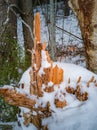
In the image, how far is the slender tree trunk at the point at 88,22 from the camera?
2908mm

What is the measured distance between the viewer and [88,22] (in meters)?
2.98

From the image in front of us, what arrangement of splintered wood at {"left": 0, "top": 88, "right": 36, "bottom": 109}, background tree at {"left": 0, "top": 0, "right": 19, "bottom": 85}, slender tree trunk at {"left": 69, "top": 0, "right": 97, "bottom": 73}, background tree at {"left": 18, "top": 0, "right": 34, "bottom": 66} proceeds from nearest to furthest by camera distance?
splintered wood at {"left": 0, "top": 88, "right": 36, "bottom": 109} → slender tree trunk at {"left": 69, "top": 0, "right": 97, "bottom": 73} → background tree at {"left": 0, "top": 0, "right": 19, "bottom": 85} → background tree at {"left": 18, "top": 0, "right": 34, "bottom": 66}

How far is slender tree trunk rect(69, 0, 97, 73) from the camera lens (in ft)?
9.54

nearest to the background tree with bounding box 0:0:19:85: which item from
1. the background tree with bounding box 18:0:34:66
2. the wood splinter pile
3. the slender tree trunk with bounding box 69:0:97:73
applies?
the background tree with bounding box 18:0:34:66

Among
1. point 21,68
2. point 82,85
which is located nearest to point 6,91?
point 82,85

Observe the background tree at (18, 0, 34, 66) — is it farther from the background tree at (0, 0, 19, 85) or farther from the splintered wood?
the splintered wood

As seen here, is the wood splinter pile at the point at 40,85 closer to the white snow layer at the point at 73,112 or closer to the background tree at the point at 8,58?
the white snow layer at the point at 73,112

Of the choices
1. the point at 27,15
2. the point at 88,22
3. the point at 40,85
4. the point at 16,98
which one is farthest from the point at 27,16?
the point at 16,98

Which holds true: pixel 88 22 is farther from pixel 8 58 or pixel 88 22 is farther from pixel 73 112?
pixel 8 58

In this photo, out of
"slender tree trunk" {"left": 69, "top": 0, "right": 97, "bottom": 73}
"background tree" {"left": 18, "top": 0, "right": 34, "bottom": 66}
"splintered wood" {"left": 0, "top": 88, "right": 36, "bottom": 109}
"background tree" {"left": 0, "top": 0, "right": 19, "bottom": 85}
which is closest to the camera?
"splintered wood" {"left": 0, "top": 88, "right": 36, "bottom": 109}

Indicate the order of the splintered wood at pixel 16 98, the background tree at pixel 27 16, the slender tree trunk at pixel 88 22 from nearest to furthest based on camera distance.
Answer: the splintered wood at pixel 16 98 < the slender tree trunk at pixel 88 22 < the background tree at pixel 27 16

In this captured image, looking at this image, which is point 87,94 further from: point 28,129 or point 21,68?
point 21,68

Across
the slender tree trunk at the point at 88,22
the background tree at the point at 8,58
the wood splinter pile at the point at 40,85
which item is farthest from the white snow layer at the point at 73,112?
the background tree at the point at 8,58

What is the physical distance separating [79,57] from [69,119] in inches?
285
